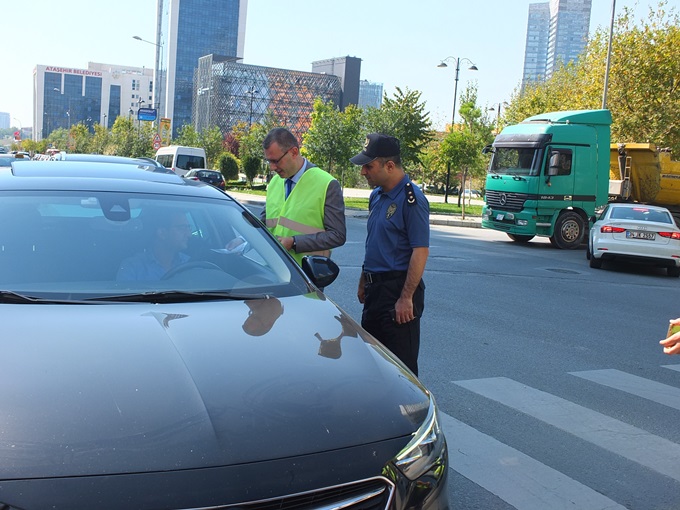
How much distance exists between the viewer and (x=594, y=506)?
3.92m

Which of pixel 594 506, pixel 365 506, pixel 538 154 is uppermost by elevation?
pixel 538 154

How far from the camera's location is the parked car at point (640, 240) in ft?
50.6

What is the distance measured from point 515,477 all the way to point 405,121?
34.9m

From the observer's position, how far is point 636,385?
6.51m

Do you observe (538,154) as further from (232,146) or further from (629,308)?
(232,146)

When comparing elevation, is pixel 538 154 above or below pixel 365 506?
above

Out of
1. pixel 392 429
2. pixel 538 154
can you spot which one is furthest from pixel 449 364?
pixel 538 154

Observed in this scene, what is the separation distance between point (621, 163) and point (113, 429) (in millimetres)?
23460

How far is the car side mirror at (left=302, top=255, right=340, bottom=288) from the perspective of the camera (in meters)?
4.09

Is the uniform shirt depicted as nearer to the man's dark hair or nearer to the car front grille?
the man's dark hair

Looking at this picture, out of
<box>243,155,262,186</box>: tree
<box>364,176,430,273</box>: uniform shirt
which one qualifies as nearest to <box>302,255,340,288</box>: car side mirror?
<box>364,176,430,273</box>: uniform shirt

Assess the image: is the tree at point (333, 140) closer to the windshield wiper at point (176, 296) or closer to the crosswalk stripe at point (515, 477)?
the crosswalk stripe at point (515, 477)

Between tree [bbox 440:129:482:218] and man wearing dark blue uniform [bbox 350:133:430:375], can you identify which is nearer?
man wearing dark blue uniform [bbox 350:133:430:375]

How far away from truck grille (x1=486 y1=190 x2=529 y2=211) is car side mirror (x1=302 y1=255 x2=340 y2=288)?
1762cm
